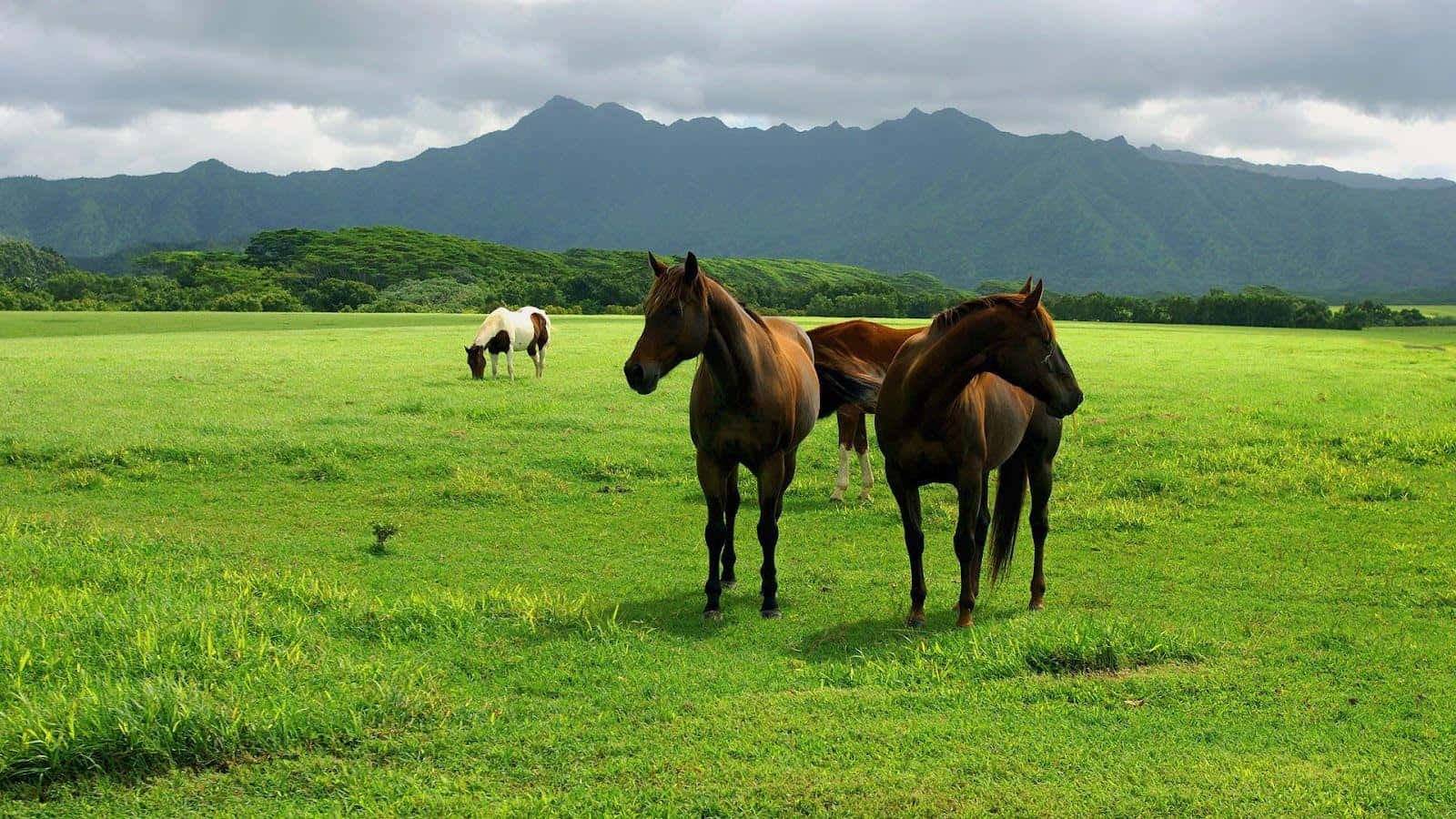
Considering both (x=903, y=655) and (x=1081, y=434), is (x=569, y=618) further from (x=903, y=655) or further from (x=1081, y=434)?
(x=1081, y=434)

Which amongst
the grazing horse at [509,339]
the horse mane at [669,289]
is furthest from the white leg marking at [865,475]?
the grazing horse at [509,339]

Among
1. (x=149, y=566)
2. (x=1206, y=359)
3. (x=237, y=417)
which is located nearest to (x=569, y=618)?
(x=149, y=566)

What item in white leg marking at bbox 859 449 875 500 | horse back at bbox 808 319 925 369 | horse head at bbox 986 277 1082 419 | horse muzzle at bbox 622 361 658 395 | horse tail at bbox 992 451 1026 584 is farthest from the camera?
horse back at bbox 808 319 925 369

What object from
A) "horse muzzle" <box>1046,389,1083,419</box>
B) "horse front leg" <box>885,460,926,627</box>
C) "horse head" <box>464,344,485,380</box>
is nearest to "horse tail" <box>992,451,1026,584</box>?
"horse front leg" <box>885,460,926,627</box>

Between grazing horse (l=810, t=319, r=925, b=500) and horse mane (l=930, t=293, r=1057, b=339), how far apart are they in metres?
5.41

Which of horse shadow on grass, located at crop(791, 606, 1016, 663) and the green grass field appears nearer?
the green grass field

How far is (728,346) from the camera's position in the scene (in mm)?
7352

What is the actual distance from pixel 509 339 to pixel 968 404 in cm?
1795

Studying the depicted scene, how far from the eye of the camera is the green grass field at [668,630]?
4.43m

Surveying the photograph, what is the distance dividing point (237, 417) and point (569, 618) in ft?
39.4

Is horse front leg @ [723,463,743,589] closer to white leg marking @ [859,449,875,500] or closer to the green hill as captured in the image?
white leg marking @ [859,449,875,500]

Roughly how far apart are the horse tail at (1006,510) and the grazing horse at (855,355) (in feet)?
14.1

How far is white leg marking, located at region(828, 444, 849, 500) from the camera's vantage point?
1252 cm

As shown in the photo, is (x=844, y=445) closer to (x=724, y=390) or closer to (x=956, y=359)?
(x=724, y=390)
